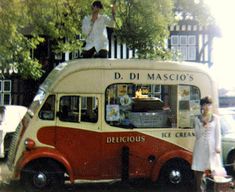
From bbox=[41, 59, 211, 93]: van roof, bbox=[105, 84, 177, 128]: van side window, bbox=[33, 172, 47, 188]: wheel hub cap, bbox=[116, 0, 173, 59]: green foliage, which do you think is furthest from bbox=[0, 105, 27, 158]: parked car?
bbox=[105, 84, 177, 128]: van side window

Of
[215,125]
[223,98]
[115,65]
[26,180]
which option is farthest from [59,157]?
[223,98]

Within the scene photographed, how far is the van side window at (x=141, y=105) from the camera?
32.6ft

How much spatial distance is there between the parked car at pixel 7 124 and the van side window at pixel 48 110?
12.9 feet

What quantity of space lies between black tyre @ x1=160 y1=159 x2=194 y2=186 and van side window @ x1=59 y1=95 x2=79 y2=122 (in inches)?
75.5

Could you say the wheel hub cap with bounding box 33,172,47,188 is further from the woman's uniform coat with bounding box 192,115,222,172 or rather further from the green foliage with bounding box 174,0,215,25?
the green foliage with bounding box 174,0,215,25

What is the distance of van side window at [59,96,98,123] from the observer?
9766 millimetres

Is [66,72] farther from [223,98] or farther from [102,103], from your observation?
[223,98]

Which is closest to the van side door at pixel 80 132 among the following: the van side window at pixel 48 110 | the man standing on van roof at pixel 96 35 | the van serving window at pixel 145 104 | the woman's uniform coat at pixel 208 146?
the van side window at pixel 48 110

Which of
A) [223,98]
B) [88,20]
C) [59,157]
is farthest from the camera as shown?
[223,98]

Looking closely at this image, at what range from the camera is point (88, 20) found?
10.9 meters

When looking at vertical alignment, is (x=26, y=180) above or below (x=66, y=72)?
below

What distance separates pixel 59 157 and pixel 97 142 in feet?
2.40

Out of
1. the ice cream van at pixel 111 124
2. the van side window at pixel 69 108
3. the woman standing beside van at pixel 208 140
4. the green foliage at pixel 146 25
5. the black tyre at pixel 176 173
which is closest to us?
the woman standing beside van at pixel 208 140

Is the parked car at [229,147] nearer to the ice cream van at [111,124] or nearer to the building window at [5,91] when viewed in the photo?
the ice cream van at [111,124]
